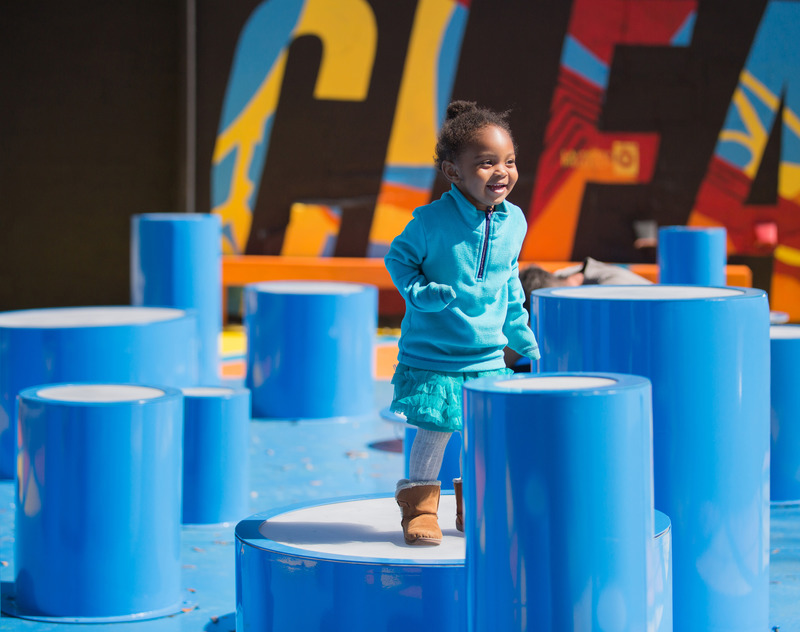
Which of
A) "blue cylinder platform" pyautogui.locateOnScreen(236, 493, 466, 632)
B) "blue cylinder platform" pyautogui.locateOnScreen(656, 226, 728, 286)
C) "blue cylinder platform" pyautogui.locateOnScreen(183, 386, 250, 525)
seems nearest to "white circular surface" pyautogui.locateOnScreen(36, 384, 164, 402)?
"blue cylinder platform" pyautogui.locateOnScreen(183, 386, 250, 525)

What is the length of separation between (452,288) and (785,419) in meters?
2.30

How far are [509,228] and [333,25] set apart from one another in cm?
687

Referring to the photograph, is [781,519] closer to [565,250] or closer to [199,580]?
[199,580]

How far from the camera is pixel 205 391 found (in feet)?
14.7

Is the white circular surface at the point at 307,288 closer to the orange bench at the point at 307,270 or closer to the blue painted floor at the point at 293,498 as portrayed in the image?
the blue painted floor at the point at 293,498

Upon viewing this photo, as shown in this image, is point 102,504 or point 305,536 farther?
point 102,504

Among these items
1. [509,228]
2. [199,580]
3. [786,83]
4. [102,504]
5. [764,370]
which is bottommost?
[199,580]

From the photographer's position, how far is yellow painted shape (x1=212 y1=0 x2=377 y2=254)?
30.5ft

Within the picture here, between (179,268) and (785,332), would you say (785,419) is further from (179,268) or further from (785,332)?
(179,268)

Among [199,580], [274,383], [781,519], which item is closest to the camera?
[199,580]

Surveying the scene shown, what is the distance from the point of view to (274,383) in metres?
6.19

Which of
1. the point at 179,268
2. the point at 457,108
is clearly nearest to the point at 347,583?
the point at 457,108

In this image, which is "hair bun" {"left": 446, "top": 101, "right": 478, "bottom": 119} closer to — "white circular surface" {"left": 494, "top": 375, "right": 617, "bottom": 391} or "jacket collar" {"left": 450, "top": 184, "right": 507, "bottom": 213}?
"jacket collar" {"left": 450, "top": 184, "right": 507, "bottom": 213}

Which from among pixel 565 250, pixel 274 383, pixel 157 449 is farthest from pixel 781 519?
pixel 565 250
